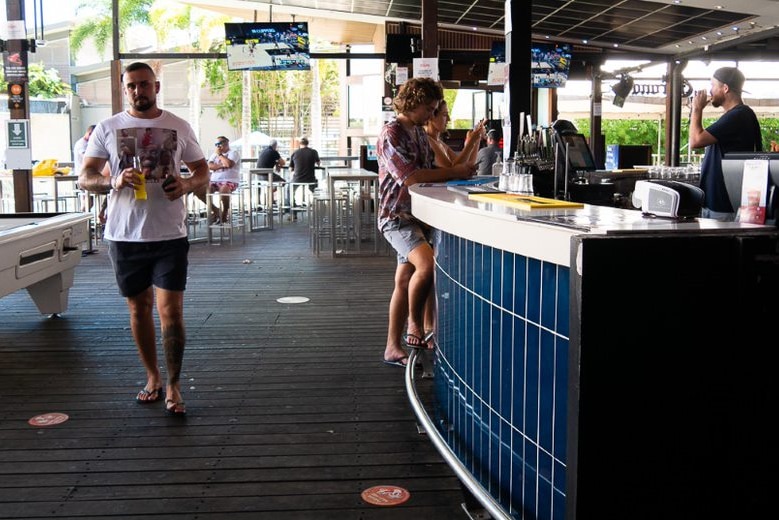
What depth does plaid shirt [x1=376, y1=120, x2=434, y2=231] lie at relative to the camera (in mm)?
4297

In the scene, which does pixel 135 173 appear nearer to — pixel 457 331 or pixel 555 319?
pixel 457 331

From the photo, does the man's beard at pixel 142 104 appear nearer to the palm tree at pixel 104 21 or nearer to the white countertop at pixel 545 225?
the white countertop at pixel 545 225

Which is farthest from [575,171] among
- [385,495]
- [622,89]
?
[622,89]

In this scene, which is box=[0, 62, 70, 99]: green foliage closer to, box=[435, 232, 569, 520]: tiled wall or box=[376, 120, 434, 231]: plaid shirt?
box=[376, 120, 434, 231]: plaid shirt

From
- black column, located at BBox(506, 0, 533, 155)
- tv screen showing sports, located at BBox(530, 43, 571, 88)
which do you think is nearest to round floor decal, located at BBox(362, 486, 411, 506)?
black column, located at BBox(506, 0, 533, 155)

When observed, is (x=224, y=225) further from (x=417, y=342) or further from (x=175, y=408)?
(x=175, y=408)

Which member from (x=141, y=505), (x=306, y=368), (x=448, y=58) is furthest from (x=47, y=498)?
(x=448, y=58)

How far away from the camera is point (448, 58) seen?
52.1 ft

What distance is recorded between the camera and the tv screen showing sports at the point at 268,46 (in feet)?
43.9

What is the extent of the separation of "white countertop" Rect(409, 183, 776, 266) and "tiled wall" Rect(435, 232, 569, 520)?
0.05 m

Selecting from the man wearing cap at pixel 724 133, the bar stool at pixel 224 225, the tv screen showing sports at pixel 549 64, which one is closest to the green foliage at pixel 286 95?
the bar stool at pixel 224 225

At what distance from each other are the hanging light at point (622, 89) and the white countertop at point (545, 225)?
15.9 meters

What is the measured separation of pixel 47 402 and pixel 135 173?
130 centimetres

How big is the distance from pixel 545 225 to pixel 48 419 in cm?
272
